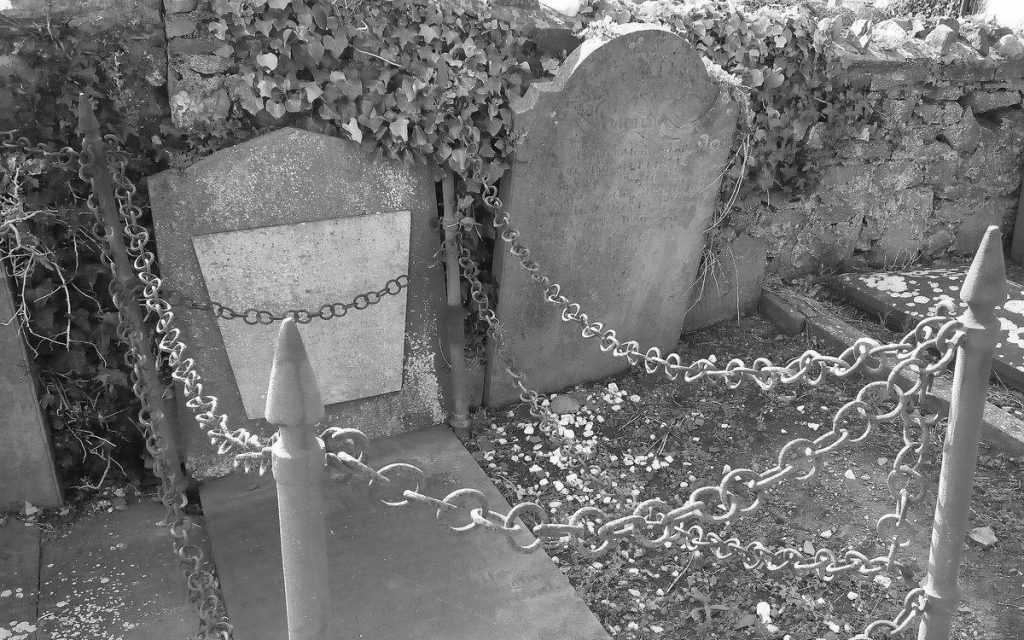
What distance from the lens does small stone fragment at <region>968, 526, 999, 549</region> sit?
3.03 m

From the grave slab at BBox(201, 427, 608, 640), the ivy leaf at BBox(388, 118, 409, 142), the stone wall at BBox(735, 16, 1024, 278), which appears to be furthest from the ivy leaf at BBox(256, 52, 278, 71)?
the stone wall at BBox(735, 16, 1024, 278)

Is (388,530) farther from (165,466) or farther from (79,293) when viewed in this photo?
(79,293)

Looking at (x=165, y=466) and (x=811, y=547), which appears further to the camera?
(x=811, y=547)

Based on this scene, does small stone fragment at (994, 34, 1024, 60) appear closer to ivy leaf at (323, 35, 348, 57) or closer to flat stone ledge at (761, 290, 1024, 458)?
flat stone ledge at (761, 290, 1024, 458)

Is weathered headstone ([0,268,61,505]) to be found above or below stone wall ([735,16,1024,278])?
below

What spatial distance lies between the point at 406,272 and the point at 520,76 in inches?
39.2

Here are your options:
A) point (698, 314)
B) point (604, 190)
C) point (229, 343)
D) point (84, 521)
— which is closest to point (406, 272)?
point (229, 343)

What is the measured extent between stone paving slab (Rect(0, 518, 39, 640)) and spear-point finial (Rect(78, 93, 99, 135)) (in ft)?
4.99

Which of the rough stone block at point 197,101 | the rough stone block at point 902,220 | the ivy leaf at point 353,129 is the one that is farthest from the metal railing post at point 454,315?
the rough stone block at point 902,220

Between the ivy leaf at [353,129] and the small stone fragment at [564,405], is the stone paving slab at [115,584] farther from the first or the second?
the small stone fragment at [564,405]

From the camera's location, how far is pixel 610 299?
4.02 meters

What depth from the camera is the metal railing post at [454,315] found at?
3400mm

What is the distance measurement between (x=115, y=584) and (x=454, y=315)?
167cm

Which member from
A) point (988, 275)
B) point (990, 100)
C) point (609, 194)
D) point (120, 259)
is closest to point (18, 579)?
point (120, 259)
